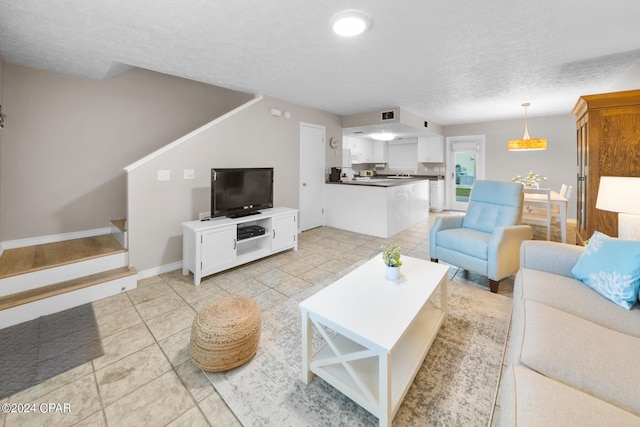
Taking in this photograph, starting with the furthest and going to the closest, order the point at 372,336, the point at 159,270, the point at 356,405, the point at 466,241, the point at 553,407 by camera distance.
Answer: the point at 159,270 → the point at 466,241 → the point at 356,405 → the point at 372,336 → the point at 553,407

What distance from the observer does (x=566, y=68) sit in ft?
9.64

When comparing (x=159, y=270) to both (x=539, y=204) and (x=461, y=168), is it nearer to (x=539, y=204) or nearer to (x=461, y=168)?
(x=539, y=204)

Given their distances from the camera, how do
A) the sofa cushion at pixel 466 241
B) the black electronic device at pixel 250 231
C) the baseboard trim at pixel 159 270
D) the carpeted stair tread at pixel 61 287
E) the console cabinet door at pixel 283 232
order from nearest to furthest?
1. the carpeted stair tread at pixel 61 287
2. the sofa cushion at pixel 466 241
3. the baseboard trim at pixel 159 270
4. the black electronic device at pixel 250 231
5. the console cabinet door at pixel 283 232

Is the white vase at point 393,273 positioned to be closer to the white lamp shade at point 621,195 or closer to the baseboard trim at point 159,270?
the white lamp shade at point 621,195

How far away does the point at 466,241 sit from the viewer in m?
2.79

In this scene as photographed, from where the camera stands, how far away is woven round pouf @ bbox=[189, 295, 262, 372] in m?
1.57

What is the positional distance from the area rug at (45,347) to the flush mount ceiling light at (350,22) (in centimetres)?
294

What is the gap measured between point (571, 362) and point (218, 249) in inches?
115

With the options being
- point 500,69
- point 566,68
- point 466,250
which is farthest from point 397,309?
point 566,68

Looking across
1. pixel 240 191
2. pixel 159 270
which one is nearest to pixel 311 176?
pixel 240 191

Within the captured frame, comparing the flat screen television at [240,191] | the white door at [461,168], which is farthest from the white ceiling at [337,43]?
the white door at [461,168]

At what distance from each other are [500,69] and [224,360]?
392cm

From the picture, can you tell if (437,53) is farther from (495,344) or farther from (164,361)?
(164,361)

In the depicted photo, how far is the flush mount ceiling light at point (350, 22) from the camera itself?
1.88m
